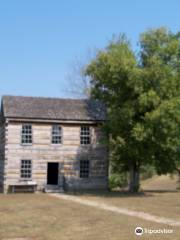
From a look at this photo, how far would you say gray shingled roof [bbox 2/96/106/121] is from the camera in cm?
3894

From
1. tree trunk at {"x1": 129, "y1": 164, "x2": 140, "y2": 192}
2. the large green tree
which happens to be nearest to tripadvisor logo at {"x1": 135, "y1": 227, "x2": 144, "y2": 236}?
the large green tree

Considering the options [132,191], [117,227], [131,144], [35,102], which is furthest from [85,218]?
[35,102]

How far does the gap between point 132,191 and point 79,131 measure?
595 centimetres

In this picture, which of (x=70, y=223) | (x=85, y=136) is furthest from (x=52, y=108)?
(x=70, y=223)

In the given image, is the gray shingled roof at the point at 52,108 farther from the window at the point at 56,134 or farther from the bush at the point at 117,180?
the bush at the point at 117,180

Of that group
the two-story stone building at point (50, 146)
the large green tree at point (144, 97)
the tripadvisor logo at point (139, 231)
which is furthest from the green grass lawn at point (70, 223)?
the two-story stone building at point (50, 146)

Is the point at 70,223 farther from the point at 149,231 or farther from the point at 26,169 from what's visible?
the point at 26,169

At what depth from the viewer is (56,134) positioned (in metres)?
39.3

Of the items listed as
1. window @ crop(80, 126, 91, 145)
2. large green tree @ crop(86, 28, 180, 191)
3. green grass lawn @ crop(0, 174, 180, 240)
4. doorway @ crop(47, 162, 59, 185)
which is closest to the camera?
green grass lawn @ crop(0, 174, 180, 240)

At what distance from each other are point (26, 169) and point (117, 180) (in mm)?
9384

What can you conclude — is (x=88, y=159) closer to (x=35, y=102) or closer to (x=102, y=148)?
(x=102, y=148)

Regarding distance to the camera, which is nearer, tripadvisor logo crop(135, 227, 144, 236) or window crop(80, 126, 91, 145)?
tripadvisor logo crop(135, 227, 144, 236)

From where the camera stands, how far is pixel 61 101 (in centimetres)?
4194

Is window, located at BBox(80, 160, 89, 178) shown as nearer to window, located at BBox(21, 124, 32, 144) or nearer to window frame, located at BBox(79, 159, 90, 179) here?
window frame, located at BBox(79, 159, 90, 179)
